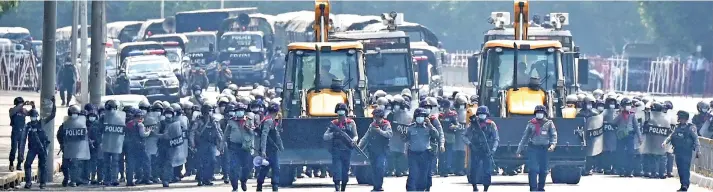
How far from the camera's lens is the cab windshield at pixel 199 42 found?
72500mm

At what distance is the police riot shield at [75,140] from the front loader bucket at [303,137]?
3.35 meters

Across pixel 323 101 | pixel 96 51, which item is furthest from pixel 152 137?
pixel 96 51

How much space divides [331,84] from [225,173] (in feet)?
9.14

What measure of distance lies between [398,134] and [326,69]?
149 inches

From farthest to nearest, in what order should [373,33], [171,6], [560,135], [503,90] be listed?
[171,6] < [373,33] < [503,90] < [560,135]

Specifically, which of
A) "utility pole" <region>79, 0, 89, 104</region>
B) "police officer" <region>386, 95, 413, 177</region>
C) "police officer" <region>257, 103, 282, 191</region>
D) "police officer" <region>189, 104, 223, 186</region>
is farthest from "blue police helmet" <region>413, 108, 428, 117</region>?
"utility pole" <region>79, 0, 89, 104</region>

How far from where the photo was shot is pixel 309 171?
34031 millimetres

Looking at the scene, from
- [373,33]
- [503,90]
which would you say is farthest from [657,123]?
[373,33]

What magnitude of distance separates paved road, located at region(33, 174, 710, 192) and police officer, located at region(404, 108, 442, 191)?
1154 mm

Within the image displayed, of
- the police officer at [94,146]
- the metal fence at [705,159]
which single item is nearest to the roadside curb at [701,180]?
the metal fence at [705,159]

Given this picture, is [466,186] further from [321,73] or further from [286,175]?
[321,73]

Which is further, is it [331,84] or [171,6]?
[171,6]

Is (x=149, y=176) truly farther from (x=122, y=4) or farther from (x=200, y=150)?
(x=122, y=4)

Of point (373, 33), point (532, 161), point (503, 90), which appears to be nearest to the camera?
point (532, 161)
